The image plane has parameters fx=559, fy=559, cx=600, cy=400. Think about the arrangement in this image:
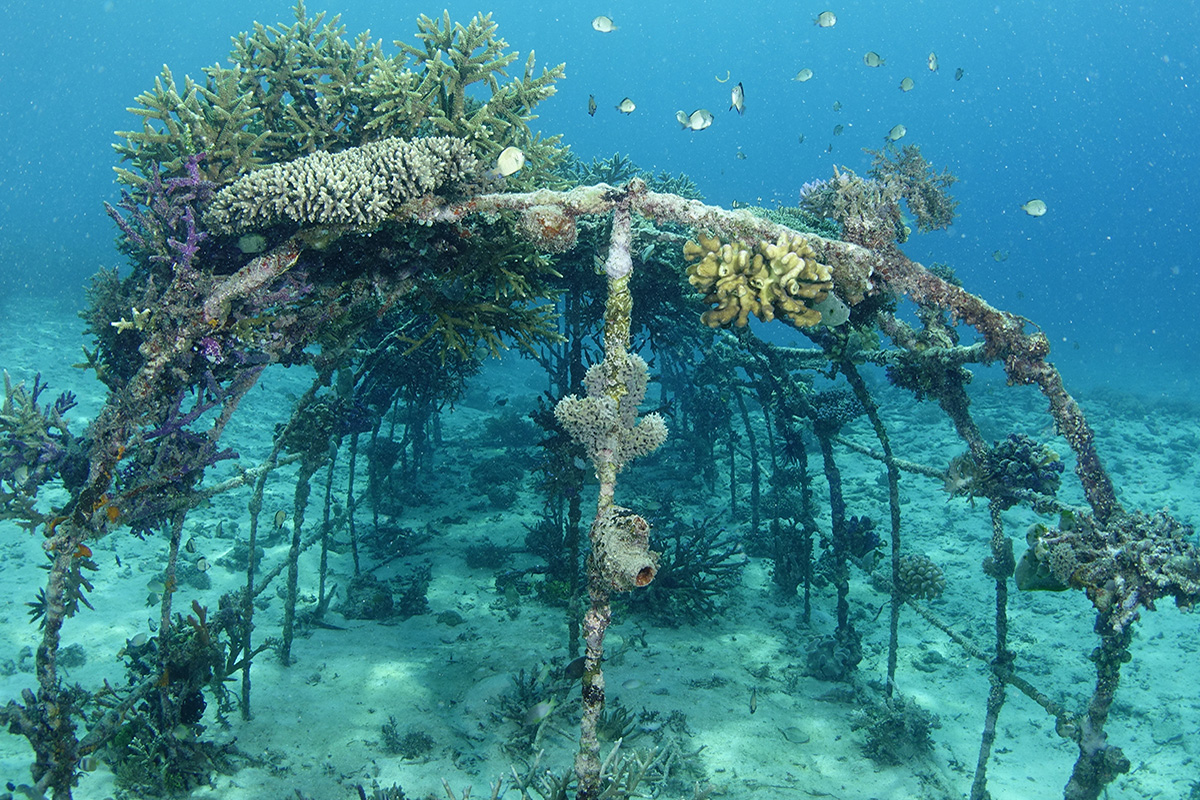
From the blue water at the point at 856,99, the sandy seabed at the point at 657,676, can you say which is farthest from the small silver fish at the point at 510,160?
the blue water at the point at 856,99

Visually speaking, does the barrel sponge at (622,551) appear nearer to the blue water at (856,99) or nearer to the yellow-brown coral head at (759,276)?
the yellow-brown coral head at (759,276)

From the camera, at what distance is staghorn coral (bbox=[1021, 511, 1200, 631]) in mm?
3555

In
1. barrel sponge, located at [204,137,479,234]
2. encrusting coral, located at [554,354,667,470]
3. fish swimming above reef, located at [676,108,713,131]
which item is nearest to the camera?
encrusting coral, located at [554,354,667,470]

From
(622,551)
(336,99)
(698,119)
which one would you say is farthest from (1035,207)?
(622,551)

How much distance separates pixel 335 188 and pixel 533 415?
4097 mm

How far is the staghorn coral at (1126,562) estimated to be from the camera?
11.7 ft

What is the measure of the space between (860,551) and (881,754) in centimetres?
318

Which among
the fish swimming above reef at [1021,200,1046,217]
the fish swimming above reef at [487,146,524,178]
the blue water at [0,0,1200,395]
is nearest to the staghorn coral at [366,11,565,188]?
the fish swimming above reef at [487,146,524,178]

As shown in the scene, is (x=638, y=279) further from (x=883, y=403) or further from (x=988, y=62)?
(x=988, y=62)

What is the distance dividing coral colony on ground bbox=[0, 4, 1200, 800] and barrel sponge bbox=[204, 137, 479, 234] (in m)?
0.02

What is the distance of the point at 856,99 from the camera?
168 metres

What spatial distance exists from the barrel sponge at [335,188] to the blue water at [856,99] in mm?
110206

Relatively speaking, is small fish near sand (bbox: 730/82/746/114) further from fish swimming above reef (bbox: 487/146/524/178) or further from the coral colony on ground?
fish swimming above reef (bbox: 487/146/524/178)

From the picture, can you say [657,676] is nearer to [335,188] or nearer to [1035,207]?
[335,188]
